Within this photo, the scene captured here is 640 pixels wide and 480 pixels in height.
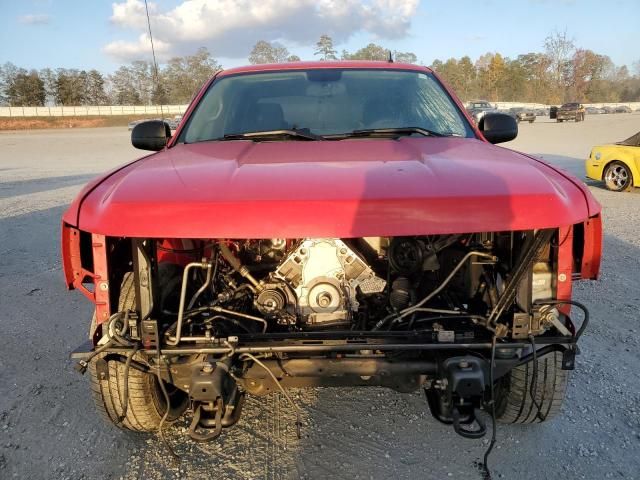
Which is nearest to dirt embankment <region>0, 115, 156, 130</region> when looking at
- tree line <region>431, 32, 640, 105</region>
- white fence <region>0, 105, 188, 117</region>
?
white fence <region>0, 105, 188, 117</region>

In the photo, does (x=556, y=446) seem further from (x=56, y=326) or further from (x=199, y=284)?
(x=56, y=326)

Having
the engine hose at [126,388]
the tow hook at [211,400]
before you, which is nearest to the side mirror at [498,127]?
the tow hook at [211,400]

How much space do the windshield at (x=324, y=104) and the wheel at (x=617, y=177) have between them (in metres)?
8.38

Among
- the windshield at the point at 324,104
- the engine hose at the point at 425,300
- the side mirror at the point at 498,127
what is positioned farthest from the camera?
the side mirror at the point at 498,127

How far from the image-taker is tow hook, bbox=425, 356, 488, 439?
2.04 meters

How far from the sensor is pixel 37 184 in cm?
1280

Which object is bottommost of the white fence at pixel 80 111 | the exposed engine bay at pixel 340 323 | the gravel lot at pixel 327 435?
the gravel lot at pixel 327 435

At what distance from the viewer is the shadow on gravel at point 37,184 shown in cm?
1161

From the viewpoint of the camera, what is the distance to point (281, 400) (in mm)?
3113

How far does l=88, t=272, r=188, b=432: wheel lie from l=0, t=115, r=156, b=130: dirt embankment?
57.7m

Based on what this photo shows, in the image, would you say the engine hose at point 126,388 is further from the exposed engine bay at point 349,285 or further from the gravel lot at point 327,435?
the gravel lot at point 327,435

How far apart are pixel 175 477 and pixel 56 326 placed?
2348 millimetres

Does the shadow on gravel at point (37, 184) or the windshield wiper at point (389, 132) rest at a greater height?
the windshield wiper at point (389, 132)

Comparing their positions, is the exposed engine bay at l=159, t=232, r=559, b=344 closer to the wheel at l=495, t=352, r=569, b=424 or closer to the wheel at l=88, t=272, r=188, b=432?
the wheel at l=88, t=272, r=188, b=432
